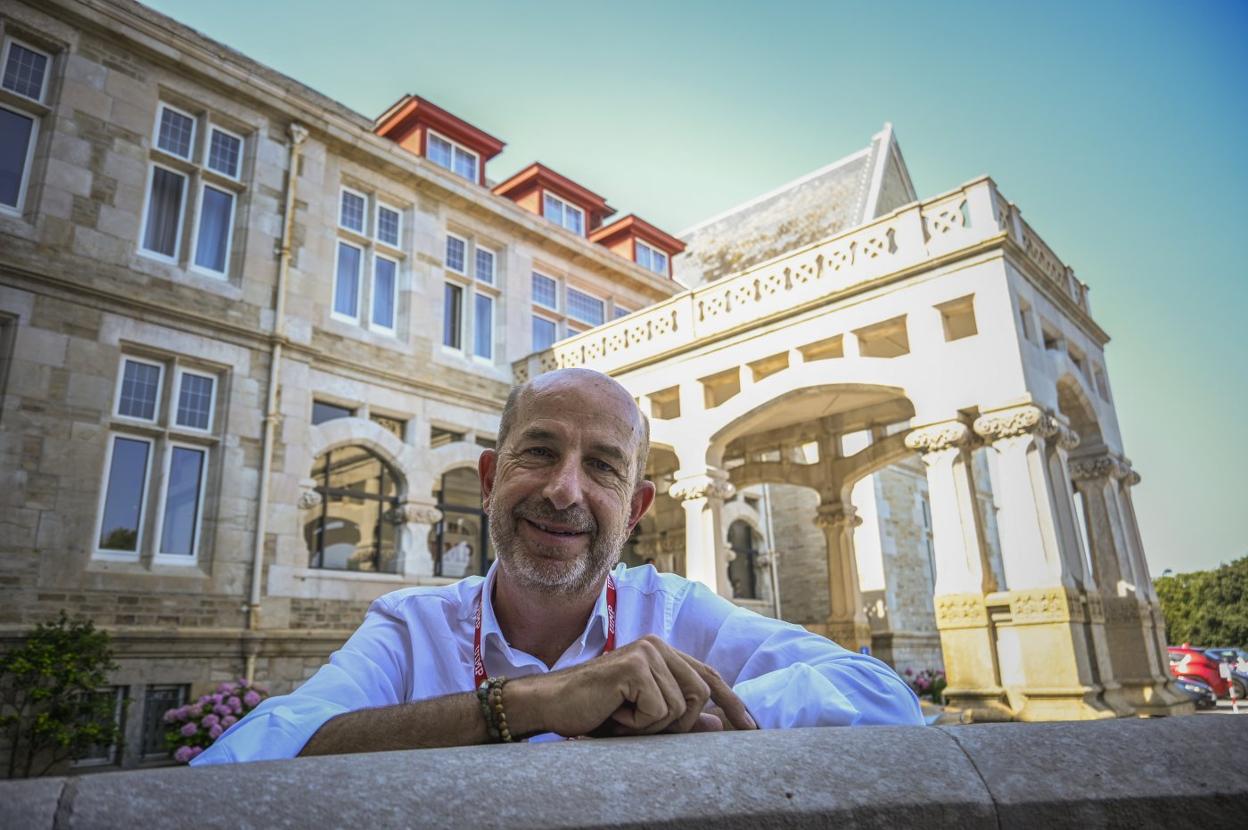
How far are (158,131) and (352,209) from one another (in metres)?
2.95

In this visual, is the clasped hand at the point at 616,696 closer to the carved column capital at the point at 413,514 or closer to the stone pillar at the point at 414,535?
the stone pillar at the point at 414,535

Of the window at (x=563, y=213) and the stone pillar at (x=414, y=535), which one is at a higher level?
the window at (x=563, y=213)

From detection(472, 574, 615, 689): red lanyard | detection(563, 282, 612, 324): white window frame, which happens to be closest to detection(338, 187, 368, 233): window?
detection(563, 282, 612, 324): white window frame

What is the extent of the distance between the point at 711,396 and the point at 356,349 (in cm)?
554

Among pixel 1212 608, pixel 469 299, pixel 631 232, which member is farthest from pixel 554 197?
pixel 1212 608

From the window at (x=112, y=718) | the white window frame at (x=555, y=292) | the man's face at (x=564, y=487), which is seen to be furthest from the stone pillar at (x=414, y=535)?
the man's face at (x=564, y=487)

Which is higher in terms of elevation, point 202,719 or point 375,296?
point 375,296

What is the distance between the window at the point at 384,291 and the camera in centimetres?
1234

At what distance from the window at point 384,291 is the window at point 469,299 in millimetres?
932

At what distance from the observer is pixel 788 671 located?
69.3 inches

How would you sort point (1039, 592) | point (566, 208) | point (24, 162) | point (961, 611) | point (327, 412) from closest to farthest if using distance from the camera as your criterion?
point (1039, 592)
point (961, 611)
point (24, 162)
point (327, 412)
point (566, 208)

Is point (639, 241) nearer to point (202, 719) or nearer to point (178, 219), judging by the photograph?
point (178, 219)

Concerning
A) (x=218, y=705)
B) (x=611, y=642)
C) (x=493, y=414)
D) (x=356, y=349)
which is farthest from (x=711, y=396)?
(x=611, y=642)

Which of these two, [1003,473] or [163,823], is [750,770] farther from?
[1003,473]
